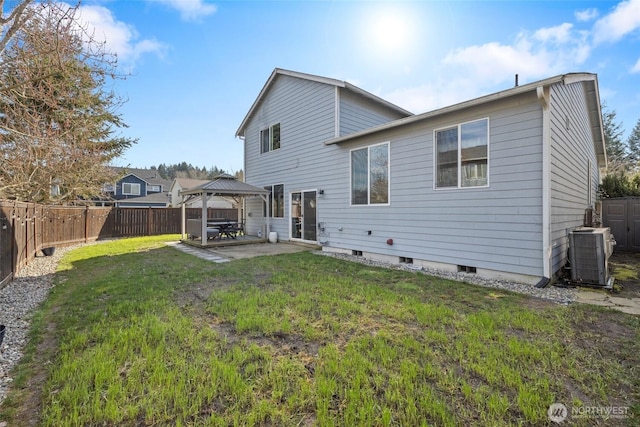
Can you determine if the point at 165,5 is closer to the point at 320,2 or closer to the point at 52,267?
the point at 320,2

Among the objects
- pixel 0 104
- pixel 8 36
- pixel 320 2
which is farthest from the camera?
pixel 320 2

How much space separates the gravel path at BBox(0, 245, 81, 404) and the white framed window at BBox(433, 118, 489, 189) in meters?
6.92

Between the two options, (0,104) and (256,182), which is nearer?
(0,104)

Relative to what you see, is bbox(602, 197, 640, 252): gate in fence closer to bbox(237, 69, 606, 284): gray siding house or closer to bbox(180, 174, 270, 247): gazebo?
bbox(237, 69, 606, 284): gray siding house

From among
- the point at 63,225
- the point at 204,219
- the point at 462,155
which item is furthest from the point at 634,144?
the point at 63,225

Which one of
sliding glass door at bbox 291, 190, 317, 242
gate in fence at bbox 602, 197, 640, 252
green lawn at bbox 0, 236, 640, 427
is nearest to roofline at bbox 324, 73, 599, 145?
green lawn at bbox 0, 236, 640, 427

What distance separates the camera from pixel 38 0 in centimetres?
381

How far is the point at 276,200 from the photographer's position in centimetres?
1191

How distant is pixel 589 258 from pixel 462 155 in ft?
9.43

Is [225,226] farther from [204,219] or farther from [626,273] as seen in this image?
[626,273]

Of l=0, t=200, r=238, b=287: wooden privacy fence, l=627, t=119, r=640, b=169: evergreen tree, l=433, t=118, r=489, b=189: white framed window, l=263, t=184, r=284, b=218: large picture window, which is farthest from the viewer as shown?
l=627, t=119, r=640, b=169: evergreen tree

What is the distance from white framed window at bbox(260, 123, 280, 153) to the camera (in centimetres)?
1189

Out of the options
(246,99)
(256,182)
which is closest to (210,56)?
(246,99)

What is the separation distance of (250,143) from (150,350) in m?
12.0
